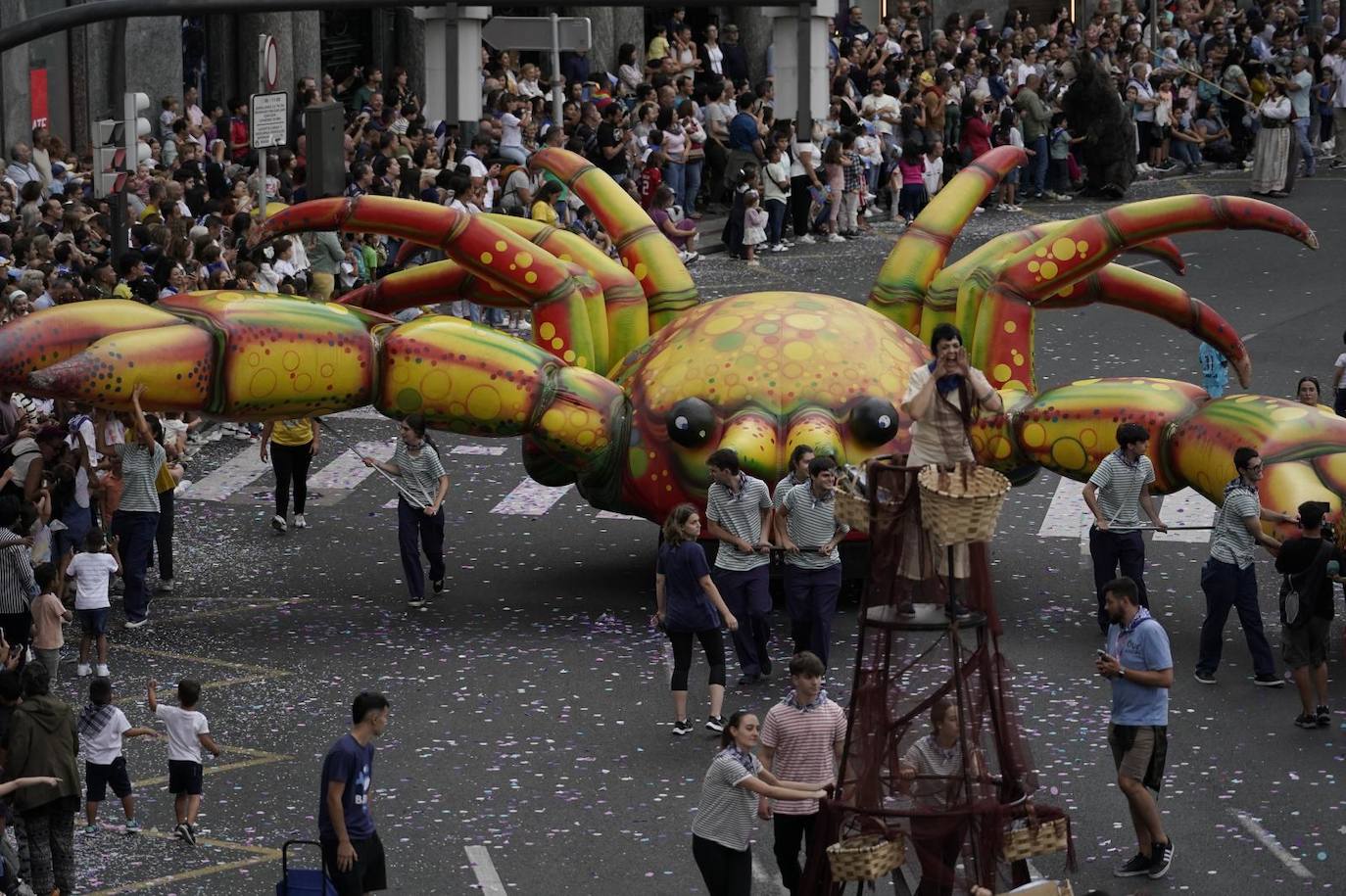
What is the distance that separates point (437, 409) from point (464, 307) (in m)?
9.94

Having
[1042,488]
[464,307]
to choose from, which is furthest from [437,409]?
[464,307]

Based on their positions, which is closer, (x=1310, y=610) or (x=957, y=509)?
(x=957, y=509)

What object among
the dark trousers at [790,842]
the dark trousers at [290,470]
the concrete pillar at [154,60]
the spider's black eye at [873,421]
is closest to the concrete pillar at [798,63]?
the spider's black eye at [873,421]

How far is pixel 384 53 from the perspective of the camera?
38500mm

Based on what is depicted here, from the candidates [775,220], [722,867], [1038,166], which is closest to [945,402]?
[722,867]

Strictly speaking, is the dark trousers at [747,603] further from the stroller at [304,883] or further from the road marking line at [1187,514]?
the road marking line at [1187,514]

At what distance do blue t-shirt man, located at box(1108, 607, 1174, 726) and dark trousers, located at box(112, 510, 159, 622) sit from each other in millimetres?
7004

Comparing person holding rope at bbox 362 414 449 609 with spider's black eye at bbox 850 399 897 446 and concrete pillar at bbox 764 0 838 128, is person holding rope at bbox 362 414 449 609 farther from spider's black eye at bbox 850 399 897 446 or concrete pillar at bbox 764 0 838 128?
concrete pillar at bbox 764 0 838 128

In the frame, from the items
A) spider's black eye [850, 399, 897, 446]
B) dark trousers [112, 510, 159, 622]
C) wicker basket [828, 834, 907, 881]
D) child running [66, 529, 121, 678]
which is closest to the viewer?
wicker basket [828, 834, 907, 881]

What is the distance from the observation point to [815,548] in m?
15.4

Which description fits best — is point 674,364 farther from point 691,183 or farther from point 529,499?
point 691,183

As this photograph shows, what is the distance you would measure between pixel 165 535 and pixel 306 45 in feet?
59.3

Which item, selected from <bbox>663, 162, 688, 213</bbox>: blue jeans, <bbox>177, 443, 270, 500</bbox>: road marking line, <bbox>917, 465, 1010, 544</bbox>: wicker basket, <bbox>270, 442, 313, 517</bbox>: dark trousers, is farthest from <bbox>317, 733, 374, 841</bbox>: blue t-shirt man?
<bbox>663, 162, 688, 213</bbox>: blue jeans

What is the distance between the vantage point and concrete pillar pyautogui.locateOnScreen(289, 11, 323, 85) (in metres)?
34.4
